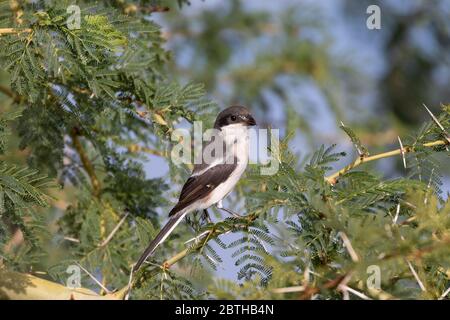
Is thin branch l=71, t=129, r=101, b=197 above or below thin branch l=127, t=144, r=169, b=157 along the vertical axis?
below

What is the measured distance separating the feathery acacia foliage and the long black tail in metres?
0.08

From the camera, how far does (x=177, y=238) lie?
5016 mm

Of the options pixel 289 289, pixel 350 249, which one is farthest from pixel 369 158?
pixel 289 289

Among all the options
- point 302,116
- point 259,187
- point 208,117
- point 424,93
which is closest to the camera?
point 259,187

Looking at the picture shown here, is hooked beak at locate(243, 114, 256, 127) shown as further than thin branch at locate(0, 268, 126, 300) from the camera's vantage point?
Yes

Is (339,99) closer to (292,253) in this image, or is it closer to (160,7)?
(160,7)

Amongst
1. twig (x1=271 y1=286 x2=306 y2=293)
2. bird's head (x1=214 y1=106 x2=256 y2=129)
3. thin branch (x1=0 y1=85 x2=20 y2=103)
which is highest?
bird's head (x1=214 y1=106 x2=256 y2=129)

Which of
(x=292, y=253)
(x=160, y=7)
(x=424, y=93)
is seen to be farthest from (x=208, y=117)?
(x=424, y=93)

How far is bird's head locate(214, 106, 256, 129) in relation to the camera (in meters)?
5.86

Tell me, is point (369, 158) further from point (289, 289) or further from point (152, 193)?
point (152, 193)

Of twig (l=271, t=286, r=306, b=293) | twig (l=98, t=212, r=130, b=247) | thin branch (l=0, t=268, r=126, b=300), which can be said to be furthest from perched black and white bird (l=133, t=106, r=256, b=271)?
twig (l=271, t=286, r=306, b=293)

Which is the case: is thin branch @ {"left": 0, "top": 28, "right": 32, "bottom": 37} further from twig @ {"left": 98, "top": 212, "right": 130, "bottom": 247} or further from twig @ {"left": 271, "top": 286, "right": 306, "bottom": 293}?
twig @ {"left": 271, "top": 286, "right": 306, "bottom": 293}

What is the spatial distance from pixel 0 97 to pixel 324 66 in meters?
4.31

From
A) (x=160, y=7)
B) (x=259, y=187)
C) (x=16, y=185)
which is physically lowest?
(x=16, y=185)
